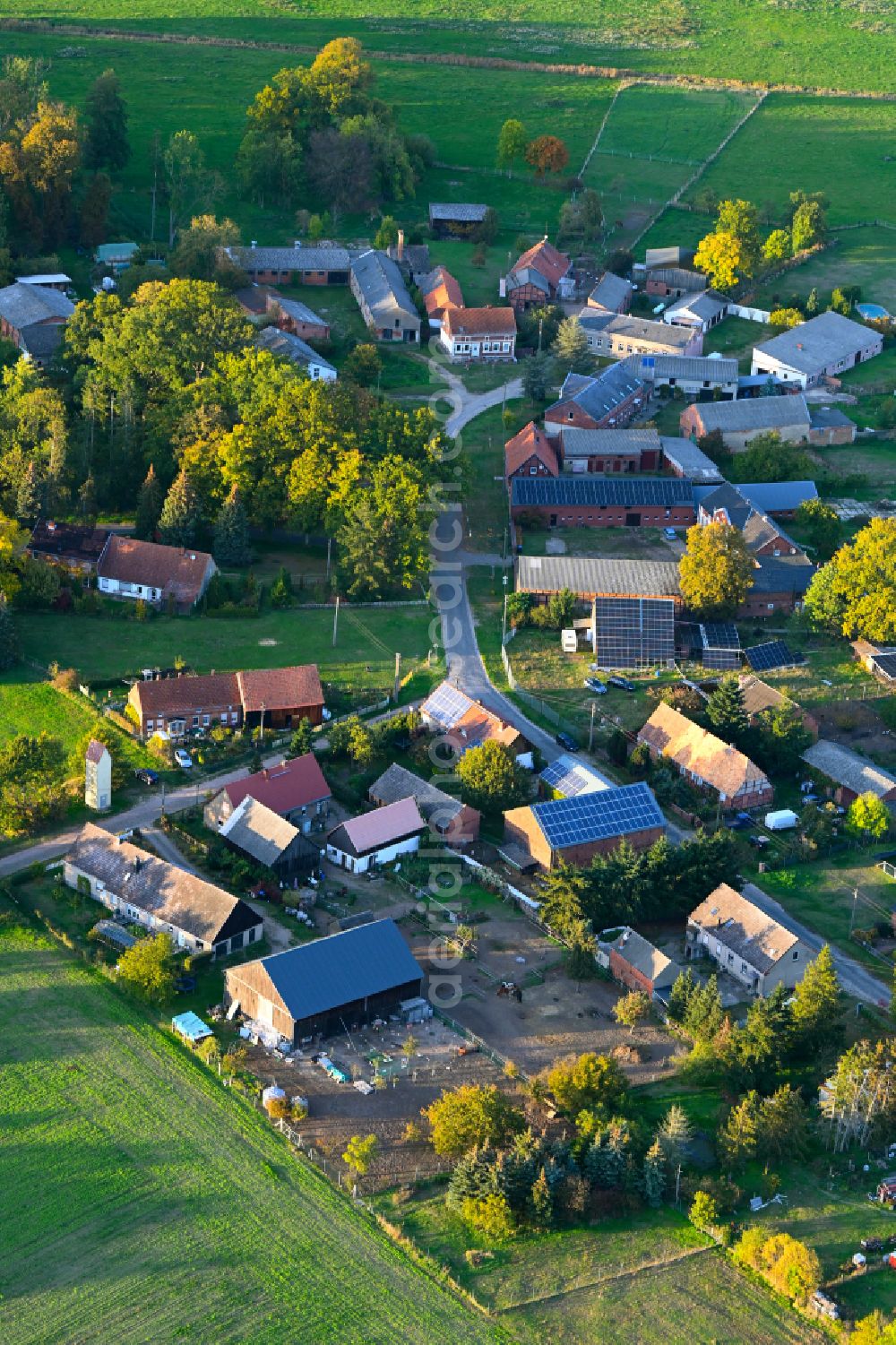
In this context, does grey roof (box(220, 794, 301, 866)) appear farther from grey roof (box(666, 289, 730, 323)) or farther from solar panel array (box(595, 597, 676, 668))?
grey roof (box(666, 289, 730, 323))

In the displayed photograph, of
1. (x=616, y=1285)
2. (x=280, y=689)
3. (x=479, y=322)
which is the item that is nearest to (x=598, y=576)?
(x=280, y=689)

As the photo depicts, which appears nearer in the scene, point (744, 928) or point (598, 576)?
point (744, 928)

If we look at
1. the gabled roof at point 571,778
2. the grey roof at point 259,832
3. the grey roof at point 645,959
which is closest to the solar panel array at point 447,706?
the gabled roof at point 571,778

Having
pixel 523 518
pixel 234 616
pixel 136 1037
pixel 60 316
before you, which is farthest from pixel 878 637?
pixel 60 316

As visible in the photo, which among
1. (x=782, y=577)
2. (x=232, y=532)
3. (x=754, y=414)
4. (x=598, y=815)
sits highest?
(x=754, y=414)

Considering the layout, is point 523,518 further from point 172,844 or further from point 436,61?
point 436,61

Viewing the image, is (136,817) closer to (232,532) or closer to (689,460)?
(232,532)
